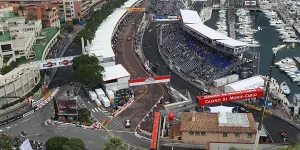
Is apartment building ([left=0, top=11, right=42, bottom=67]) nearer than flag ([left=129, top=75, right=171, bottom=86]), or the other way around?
flag ([left=129, top=75, right=171, bottom=86])

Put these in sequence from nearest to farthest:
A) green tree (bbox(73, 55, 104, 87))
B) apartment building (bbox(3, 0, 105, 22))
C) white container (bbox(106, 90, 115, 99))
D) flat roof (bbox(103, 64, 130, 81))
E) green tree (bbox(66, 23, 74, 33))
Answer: white container (bbox(106, 90, 115, 99)), green tree (bbox(73, 55, 104, 87)), flat roof (bbox(103, 64, 130, 81)), green tree (bbox(66, 23, 74, 33)), apartment building (bbox(3, 0, 105, 22))

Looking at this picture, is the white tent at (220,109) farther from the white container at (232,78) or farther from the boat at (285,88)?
the boat at (285,88)

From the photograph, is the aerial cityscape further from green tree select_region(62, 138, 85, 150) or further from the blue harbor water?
the blue harbor water

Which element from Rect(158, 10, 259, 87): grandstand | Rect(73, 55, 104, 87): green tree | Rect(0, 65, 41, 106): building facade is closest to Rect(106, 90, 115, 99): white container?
Rect(73, 55, 104, 87): green tree

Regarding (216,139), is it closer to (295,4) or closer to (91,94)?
(91,94)

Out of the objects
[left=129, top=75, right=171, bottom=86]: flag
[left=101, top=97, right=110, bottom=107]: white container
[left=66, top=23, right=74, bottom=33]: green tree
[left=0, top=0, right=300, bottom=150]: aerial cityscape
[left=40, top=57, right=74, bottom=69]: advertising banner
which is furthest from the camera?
[left=66, top=23, right=74, bottom=33]: green tree

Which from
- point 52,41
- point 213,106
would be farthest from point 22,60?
point 213,106

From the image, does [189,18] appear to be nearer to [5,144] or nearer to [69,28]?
[69,28]
